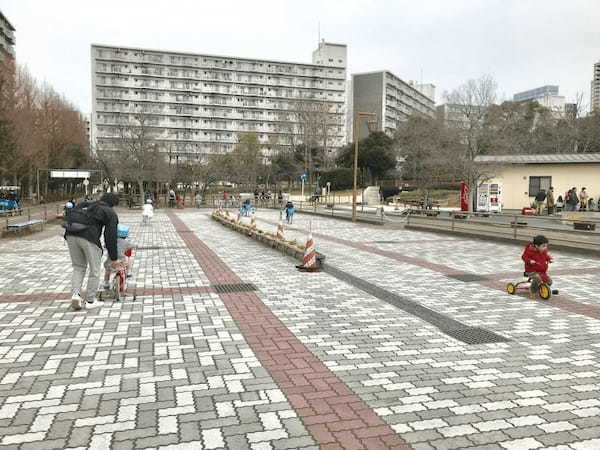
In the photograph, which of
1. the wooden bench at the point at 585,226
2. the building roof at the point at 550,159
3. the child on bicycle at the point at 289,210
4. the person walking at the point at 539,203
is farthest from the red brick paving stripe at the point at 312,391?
the building roof at the point at 550,159

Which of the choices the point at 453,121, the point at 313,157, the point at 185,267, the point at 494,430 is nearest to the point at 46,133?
the point at 313,157

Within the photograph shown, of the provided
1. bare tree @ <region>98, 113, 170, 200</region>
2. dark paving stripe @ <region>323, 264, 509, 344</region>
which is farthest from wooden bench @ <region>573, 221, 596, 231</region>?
bare tree @ <region>98, 113, 170, 200</region>

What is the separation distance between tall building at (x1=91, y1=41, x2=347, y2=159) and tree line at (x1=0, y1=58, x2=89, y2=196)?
3003 cm

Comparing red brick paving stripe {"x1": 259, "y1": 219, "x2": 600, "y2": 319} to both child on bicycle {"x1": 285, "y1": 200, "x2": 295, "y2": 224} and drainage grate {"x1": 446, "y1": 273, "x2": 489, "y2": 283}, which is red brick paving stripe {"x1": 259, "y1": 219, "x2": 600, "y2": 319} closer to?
drainage grate {"x1": 446, "y1": 273, "x2": 489, "y2": 283}

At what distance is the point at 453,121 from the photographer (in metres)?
35.8

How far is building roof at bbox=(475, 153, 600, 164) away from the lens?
30.0 m

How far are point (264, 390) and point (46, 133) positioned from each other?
47908 mm

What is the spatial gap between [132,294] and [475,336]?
4.98 m

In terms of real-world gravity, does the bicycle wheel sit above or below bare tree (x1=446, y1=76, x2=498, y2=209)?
below

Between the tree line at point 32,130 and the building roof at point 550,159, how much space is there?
27.4 m

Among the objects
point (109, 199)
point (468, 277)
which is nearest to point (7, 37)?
point (109, 199)

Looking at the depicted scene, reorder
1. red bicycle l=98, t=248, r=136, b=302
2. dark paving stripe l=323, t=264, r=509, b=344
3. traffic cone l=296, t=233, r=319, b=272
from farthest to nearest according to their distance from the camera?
traffic cone l=296, t=233, r=319, b=272
red bicycle l=98, t=248, r=136, b=302
dark paving stripe l=323, t=264, r=509, b=344

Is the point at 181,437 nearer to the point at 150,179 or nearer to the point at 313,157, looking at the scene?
the point at 150,179

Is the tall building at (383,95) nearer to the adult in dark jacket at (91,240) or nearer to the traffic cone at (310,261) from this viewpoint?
the traffic cone at (310,261)
